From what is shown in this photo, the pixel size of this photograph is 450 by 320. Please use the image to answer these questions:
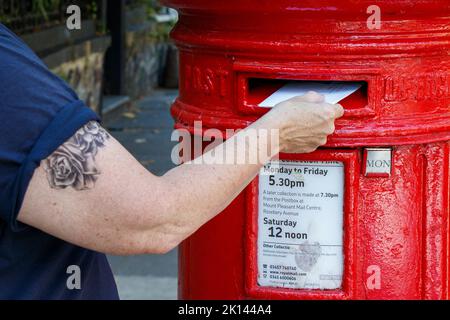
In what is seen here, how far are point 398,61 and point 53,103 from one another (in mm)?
953

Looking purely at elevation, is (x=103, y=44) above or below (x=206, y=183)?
below

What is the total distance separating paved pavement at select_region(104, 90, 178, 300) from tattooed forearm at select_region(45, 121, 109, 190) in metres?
2.76

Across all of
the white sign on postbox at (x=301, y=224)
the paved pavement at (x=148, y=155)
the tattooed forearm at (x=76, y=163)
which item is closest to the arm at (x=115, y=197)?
the tattooed forearm at (x=76, y=163)

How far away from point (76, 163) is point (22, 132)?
0.35 ft

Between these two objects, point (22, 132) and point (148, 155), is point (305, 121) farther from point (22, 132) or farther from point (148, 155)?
point (148, 155)

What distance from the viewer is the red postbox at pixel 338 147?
2.14 metres

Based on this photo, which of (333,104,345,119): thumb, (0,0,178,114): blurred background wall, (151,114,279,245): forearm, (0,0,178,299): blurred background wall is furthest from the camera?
(0,0,178,114): blurred background wall

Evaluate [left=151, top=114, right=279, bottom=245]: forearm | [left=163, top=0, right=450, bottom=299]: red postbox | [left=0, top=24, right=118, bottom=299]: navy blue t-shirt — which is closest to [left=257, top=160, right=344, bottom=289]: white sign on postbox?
[left=163, top=0, right=450, bottom=299]: red postbox

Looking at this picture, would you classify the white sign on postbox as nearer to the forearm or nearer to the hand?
the hand

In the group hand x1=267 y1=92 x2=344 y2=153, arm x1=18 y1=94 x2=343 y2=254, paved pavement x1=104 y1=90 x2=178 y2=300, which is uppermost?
hand x1=267 y1=92 x2=344 y2=153

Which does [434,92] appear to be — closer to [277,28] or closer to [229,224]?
[277,28]

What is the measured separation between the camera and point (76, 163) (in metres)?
1.57

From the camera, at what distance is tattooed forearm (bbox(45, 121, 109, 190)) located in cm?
156

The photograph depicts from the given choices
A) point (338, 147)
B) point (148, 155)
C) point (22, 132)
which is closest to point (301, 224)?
point (338, 147)
